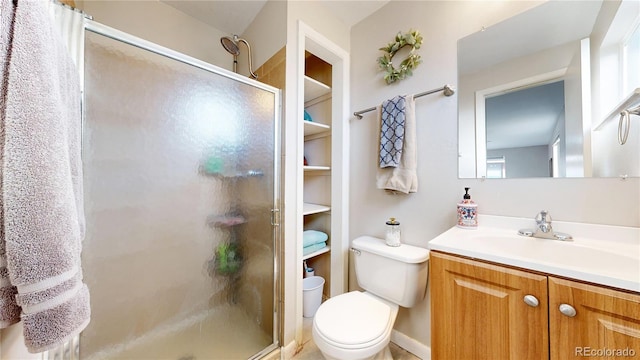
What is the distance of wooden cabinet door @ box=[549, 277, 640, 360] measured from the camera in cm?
52

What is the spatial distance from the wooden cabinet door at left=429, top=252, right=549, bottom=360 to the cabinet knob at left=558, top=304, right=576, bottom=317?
1.3 inches

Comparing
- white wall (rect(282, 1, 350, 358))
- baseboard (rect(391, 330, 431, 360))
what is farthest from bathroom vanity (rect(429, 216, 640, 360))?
white wall (rect(282, 1, 350, 358))

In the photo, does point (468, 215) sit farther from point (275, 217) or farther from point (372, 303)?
point (275, 217)

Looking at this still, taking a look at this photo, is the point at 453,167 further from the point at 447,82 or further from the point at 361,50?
the point at 361,50

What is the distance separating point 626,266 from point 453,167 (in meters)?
0.66

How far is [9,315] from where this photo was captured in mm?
385

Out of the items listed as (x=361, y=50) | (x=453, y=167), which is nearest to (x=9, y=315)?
(x=453, y=167)

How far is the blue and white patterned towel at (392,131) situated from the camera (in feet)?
4.18

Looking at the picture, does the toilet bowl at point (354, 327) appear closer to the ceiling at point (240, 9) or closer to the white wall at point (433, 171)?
the white wall at point (433, 171)

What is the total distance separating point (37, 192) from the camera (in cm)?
38

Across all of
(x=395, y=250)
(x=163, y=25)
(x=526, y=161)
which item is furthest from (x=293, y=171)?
(x=163, y=25)

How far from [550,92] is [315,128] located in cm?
134

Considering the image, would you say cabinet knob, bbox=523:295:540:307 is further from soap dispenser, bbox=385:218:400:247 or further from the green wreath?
the green wreath

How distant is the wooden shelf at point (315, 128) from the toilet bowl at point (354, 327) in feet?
3.92
